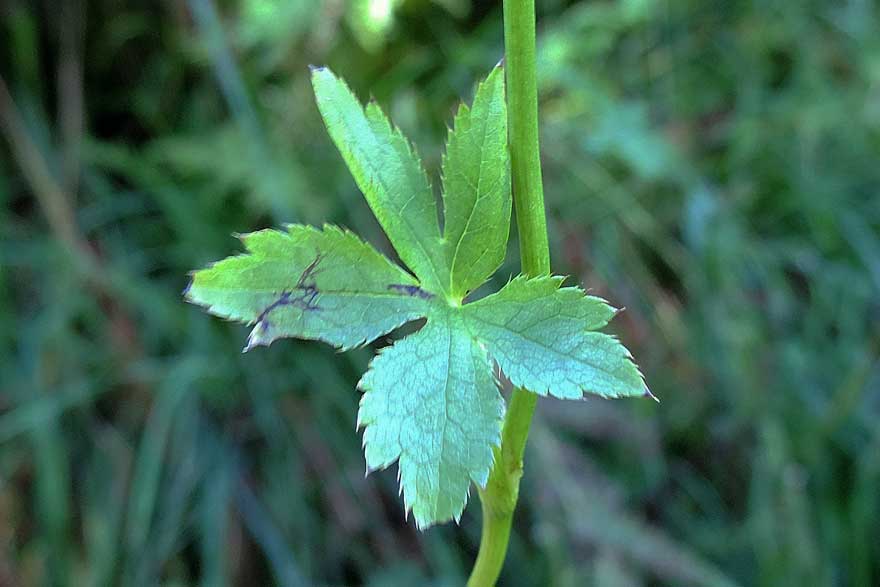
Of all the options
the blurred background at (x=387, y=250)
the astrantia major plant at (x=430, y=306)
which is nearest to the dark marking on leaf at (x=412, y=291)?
the astrantia major plant at (x=430, y=306)

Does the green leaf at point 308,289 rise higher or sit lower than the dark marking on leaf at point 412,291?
higher

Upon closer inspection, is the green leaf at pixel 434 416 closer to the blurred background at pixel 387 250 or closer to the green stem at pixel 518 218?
the green stem at pixel 518 218

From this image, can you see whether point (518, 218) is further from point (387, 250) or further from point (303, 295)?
point (387, 250)

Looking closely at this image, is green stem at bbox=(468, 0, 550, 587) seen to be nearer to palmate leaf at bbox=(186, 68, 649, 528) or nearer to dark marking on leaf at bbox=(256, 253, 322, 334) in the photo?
palmate leaf at bbox=(186, 68, 649, 528)

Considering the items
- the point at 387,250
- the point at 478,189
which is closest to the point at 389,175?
the point at 478,189

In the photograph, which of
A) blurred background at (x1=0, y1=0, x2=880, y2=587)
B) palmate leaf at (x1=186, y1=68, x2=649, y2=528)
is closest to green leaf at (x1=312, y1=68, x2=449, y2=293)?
palmate leaf at (x1=186, y1=68, x2=649, y2=528)

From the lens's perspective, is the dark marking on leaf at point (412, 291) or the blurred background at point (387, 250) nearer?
the dark marking on leaf at point (412, 291)

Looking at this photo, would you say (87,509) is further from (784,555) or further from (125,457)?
(784,555)
